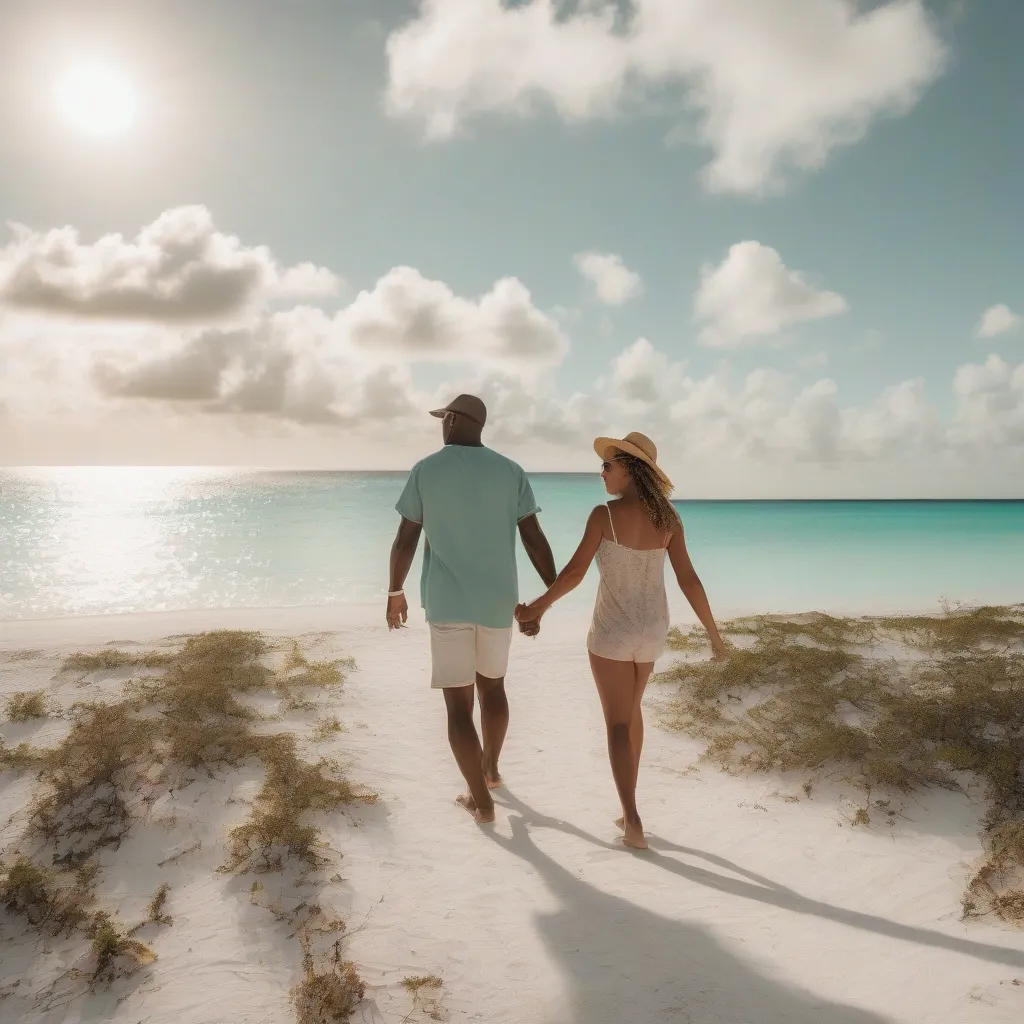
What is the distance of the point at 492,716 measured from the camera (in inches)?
191

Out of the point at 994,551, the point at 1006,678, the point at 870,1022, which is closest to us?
the point at 870,1022

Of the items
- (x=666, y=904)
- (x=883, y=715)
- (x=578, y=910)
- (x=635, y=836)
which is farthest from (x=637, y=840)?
(x=883, y=715)

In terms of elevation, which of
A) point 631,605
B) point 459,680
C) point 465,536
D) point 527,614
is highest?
point 465,536

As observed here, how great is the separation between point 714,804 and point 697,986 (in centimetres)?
215

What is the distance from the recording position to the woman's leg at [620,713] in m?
4.25

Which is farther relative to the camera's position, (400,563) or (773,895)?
(400,563)

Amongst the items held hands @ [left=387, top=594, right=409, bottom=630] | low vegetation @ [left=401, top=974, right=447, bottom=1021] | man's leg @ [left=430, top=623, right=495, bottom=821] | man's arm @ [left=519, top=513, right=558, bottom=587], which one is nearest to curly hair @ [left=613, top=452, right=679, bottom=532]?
man's arm @ [left=519, top=513, right=558, bottom=587]

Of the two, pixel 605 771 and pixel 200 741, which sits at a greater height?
pixel 200 741

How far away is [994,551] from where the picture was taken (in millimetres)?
34469

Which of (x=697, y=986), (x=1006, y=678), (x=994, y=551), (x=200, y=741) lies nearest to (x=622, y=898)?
(x=697, y=986)

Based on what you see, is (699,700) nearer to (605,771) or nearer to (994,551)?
(605,771)

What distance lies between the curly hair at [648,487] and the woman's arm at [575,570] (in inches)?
10.5

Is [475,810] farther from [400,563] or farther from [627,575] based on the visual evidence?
[627,575]

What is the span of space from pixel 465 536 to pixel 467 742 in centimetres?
144
